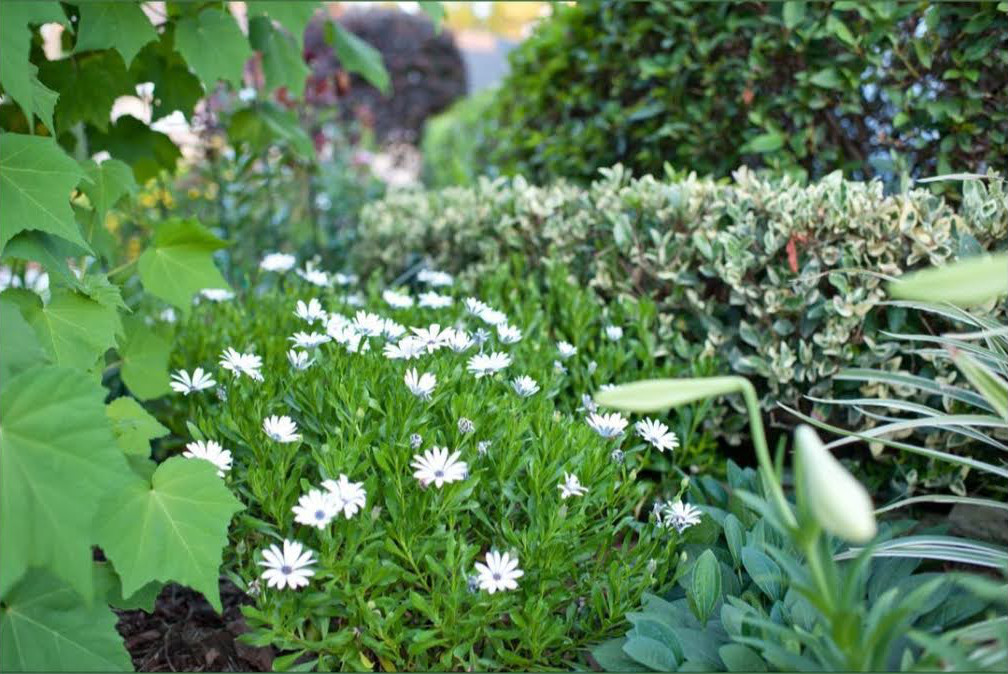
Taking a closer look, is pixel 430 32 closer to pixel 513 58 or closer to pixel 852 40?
pixel 513 58

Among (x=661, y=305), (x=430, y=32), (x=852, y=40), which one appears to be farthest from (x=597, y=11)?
(x=430, y=32)

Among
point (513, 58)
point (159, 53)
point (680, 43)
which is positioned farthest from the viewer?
point (513, 58)

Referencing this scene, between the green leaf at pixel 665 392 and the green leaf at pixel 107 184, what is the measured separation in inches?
56.2

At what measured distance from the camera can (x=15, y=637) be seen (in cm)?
134

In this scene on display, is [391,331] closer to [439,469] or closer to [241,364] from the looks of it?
[241,364]

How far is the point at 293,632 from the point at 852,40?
89.1 inches

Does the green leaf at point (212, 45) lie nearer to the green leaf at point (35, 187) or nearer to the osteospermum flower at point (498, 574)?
the green leaf at point (35, 187)

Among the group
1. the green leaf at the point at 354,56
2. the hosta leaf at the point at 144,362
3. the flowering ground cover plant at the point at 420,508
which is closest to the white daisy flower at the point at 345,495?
the flowering ground cover plant at the point at 420,508

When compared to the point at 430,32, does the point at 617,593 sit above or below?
below

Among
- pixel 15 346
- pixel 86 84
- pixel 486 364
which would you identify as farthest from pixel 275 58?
pixel 15 346

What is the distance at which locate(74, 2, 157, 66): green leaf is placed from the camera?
6.66ft

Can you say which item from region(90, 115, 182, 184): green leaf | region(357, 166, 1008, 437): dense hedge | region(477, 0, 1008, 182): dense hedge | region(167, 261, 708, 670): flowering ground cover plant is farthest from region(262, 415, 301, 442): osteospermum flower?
region(477, 0, 1008, 182): dense hedge

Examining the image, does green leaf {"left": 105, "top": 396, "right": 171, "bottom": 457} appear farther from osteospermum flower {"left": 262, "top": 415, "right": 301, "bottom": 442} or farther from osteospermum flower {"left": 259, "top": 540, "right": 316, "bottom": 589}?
osteospermum flower {"left": 259, "top": 540, "right": 316, "bottom": 589}

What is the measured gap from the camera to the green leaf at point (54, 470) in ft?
3.92
